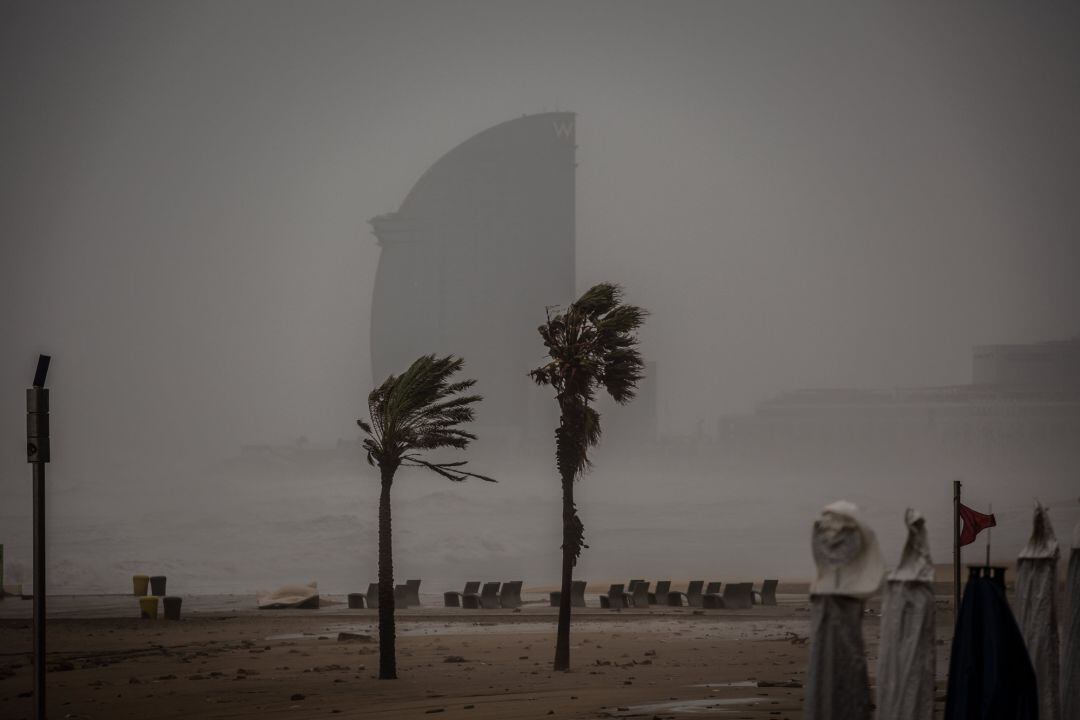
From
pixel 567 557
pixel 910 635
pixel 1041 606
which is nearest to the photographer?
pixel 910 635

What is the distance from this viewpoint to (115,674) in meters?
33.7

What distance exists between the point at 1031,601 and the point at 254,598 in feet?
196

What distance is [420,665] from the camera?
35.8 m

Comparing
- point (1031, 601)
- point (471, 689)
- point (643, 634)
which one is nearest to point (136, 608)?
point (643, 634)

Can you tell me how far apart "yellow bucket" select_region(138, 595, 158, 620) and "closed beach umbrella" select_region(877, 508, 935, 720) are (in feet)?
140

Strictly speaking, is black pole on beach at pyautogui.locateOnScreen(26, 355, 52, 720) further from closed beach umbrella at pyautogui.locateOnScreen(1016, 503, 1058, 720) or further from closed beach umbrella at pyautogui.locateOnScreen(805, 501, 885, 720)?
closed beach umbrella at pyautogui.locateOnScreen(1016, 503, 1058, 720)

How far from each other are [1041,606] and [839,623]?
5.50 meters

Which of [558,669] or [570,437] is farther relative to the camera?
[570,437]

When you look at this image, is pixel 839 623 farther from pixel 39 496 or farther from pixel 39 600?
pixel 39 496

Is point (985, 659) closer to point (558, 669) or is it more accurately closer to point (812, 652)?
point (812, 652)

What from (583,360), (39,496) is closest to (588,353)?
(583,360)

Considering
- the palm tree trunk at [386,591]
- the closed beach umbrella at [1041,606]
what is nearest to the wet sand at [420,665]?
the palm tree trunk at [386,591]

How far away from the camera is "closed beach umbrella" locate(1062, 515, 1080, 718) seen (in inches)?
677

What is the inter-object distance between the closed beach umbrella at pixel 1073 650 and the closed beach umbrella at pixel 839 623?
602 cm
